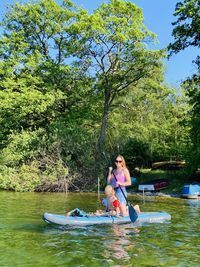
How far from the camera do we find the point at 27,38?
34.8m

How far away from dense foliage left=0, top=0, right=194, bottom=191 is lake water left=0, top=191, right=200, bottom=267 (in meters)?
14.4

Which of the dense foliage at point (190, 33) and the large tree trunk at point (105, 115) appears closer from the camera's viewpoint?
the dense foliage at point (190, 33)

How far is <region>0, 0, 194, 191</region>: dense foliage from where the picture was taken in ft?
95.1

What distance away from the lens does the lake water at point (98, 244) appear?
27.1ft

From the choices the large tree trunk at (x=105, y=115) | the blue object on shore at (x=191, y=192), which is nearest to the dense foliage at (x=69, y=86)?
the large tree trunk at (x=105, y=115)

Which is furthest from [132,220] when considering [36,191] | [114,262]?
[36,191]

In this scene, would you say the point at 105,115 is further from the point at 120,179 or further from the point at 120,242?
the point at 120,242

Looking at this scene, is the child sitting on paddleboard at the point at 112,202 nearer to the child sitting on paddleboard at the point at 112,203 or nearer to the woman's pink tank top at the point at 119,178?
the child sitting on paddleboard at the point at 112,203

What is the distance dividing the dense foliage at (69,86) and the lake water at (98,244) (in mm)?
14388

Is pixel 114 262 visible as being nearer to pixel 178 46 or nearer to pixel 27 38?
pixel 178 46

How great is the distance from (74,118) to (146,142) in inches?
333

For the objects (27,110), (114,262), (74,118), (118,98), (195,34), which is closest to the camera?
(114,262)

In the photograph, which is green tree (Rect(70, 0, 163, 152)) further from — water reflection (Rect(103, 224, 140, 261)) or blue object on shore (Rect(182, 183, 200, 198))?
water reflection (Rect(103, 224, 140, 261))

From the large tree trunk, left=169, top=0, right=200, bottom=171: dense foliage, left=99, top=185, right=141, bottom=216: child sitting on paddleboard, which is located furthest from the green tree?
left=99, top=185, right=141, bottom=216: child sitting on paddleboard
